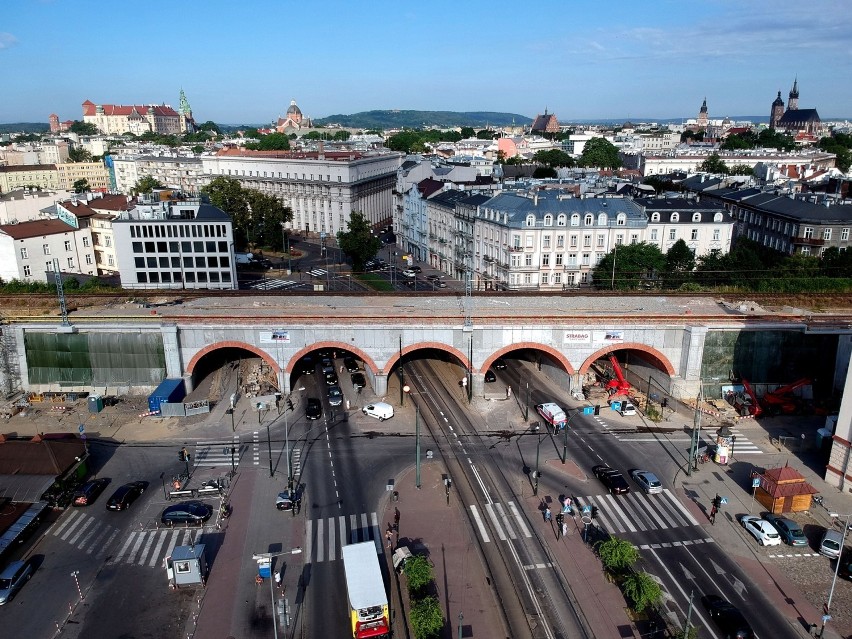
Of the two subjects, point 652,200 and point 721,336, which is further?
point 652,200

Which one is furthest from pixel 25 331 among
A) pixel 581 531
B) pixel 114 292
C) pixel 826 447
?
pixel 826 447

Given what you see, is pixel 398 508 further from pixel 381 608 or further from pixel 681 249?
pixel 681 249

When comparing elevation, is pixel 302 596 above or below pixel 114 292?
below

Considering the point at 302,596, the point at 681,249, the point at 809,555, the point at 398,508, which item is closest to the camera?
the point at 302,596

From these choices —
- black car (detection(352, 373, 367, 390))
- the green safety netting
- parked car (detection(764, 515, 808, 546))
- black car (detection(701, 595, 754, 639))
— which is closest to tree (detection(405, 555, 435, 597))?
black car (detection(701, 595, 754, 639))

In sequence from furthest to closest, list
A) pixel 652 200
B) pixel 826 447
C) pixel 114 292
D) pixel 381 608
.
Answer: pixel 652 200, pixel 114 292, pixel 826 447, pixel 381 608

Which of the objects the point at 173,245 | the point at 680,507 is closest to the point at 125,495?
the point at 680,507

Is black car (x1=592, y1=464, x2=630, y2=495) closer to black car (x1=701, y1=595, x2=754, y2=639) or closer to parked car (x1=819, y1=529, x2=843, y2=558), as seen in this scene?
black car (x1=701, y1=595, x2=754, y2=639)
